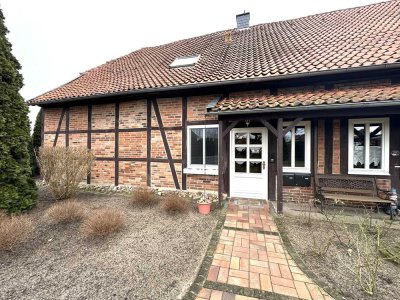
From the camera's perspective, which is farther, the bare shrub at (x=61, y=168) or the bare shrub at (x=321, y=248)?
the bare shrub at (x=61, y=168)

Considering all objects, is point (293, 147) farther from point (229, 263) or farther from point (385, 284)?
point (229, 263)

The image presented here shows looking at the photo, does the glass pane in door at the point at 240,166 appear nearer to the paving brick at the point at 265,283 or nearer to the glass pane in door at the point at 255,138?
the glass pane in door at the point at 255,138

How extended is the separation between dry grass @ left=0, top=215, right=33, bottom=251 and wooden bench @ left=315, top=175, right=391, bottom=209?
234 inches

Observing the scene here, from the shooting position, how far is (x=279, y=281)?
6.92 ft

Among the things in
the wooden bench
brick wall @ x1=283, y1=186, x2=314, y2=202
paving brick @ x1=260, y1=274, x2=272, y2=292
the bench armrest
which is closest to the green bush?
paving brick @ x1=260, y1=274, x2=272, y2=292

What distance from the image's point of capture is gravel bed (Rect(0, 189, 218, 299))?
2022 mm

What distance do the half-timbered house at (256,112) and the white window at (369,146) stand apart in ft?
0.07

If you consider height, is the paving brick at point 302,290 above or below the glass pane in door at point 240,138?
below

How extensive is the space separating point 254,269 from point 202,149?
3.55 metres

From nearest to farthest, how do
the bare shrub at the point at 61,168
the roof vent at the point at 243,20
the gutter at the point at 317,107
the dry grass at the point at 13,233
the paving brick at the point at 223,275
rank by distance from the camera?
1. the paving brick at the point at 223,275
2. the dry grass at the point at 13,233
3. the gutter at the point at 317,107
4. the bare shrub at the point at 61,168
5. the roof vent at the point at 243,20

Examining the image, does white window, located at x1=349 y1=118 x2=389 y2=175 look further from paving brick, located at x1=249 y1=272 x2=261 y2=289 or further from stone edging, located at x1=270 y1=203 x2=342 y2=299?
paving brick, located at x1=249 y1=272 x2=261 y2=289

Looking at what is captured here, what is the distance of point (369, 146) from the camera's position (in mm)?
4438

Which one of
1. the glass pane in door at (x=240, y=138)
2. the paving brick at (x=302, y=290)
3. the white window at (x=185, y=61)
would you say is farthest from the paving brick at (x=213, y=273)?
the white window at (x=185, y=61)

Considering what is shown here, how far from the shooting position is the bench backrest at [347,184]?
Result: 14.0ft
